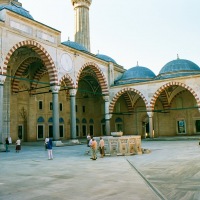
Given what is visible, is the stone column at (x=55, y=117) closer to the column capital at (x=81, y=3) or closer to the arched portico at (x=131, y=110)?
the arched portico at (x=131, y=110)

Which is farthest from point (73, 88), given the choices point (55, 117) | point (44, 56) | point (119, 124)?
point (119, 124)

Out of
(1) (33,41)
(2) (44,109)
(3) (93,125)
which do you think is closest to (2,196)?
(1) (33,41)

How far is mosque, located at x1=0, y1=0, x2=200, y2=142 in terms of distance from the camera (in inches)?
Result: 648

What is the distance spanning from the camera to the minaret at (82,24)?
29359 mm

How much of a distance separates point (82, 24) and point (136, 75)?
920cm

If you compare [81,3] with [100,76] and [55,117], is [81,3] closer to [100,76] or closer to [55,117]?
[100,76]

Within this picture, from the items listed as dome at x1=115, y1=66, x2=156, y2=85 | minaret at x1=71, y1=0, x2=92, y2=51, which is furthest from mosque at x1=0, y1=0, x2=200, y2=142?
dome at x1=115, y1=66, x2=156, y2=85

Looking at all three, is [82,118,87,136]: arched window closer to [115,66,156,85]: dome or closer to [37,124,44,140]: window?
[115,66,156,85]: dome

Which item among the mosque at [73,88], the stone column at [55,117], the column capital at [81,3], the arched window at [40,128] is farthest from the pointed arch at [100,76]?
the column capital at [81,3]

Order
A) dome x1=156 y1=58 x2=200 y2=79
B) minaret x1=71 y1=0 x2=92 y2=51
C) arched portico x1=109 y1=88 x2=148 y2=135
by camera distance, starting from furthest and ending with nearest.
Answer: minaret x1=71 y1=0 x2=92 y2=51
arched portico x1=109 y1=88 x2=148 y2=135
dome x1=156 y1=58 x2=200 y2=79

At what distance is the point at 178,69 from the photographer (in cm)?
2386

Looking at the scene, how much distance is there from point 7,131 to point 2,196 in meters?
14.6

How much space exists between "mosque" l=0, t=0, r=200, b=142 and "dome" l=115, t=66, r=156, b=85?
10 centimetres

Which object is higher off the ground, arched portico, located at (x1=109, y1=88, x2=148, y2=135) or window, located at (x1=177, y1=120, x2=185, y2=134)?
arched portico, located at (x1=109, y1=88, x2=148, y2=135)
